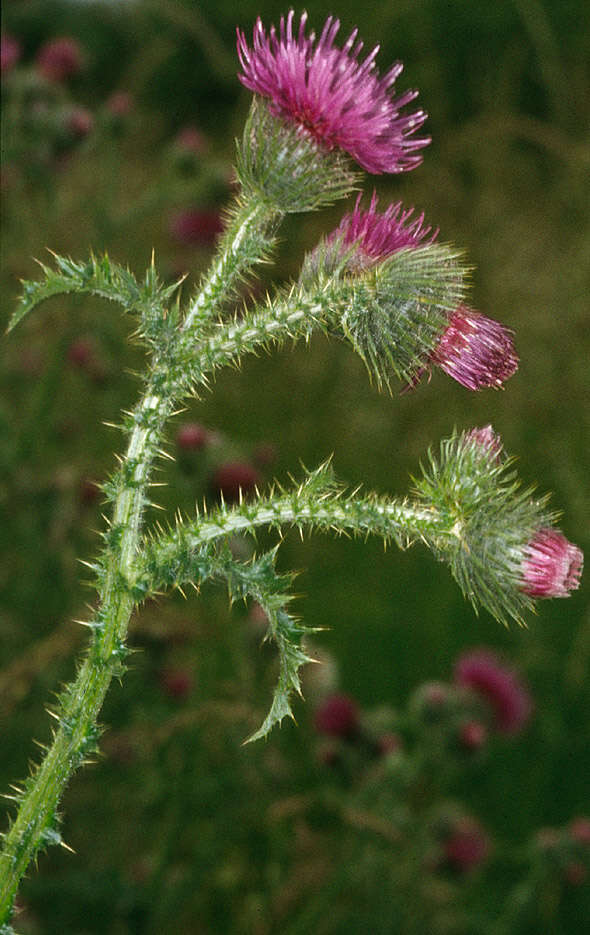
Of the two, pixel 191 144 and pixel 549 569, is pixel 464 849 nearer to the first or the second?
pixel 549 569

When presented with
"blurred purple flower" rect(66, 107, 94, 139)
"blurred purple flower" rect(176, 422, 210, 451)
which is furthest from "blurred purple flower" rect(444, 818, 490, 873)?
"blurred purple flower" rect(66, 107, 94, 139)

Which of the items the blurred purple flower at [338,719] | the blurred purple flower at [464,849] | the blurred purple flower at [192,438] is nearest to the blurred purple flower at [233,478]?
the blurred purple flower at [192,438]

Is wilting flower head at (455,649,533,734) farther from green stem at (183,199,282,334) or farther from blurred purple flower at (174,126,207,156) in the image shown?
blurred purple flower at (174,126,207,156)

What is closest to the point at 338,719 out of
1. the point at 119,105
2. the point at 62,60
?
the point at 119,105

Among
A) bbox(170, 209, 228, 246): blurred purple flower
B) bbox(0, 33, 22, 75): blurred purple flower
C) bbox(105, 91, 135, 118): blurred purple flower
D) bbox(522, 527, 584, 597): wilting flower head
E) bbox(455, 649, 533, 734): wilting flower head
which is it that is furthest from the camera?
bbox(170, 209, 228, 246): blurred purple flower

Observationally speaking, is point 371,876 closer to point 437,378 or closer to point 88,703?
point 88,703

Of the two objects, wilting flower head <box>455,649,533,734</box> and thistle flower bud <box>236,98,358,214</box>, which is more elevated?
thistle flower bud <box>236,98,358,214</box>
